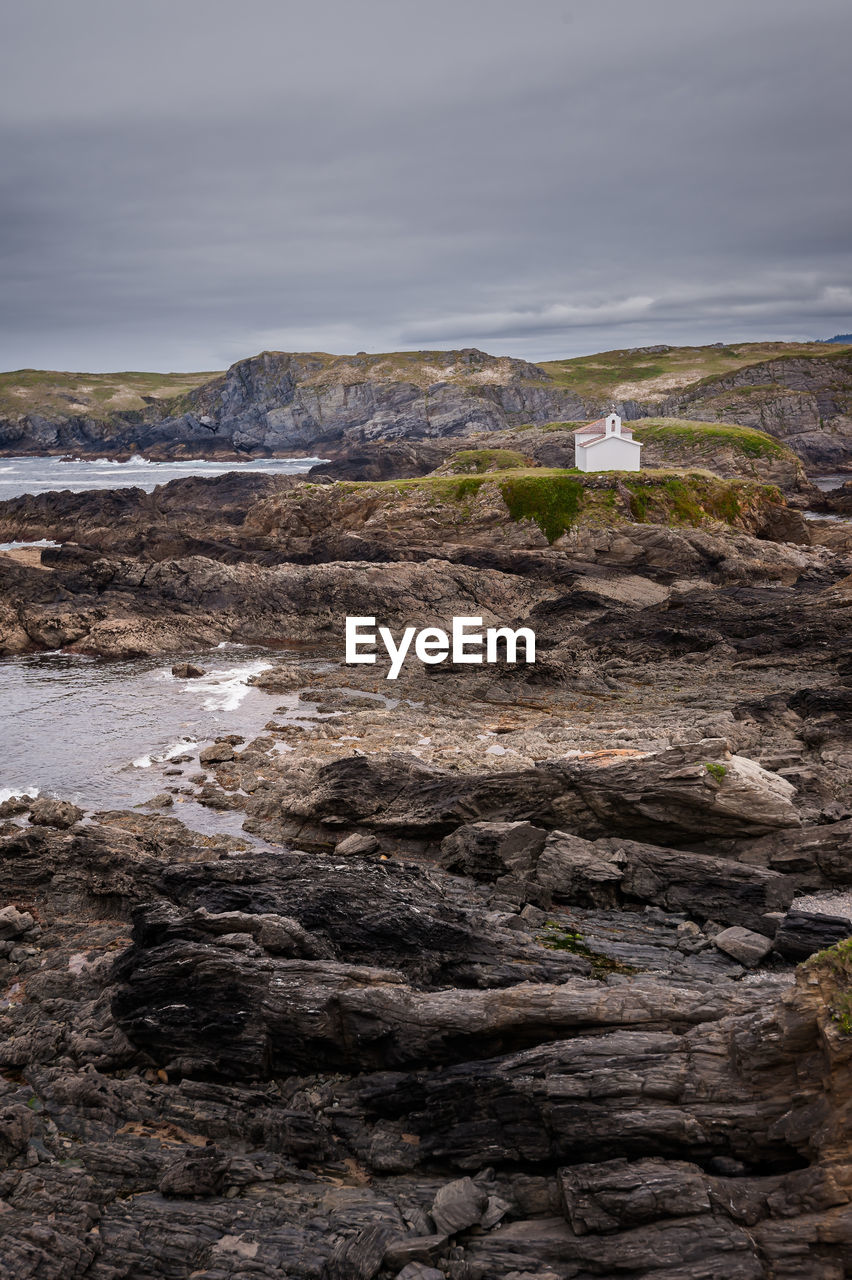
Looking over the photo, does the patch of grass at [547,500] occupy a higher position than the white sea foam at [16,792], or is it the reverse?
the patch of grass at [547,500]

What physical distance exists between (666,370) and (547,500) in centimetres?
13859

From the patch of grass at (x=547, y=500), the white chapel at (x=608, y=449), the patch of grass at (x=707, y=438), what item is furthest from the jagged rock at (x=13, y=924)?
the patch of grass at (x=707, y=438)

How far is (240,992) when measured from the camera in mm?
13086

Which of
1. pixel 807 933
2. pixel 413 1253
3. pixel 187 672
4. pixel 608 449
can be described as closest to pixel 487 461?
pixel 608 449

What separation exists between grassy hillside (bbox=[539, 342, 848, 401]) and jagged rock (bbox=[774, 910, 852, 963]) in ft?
543

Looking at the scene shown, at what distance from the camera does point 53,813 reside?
81.6ft

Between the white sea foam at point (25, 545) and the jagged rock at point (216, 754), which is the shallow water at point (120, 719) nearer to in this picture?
the jagged rock at point (216, 754)

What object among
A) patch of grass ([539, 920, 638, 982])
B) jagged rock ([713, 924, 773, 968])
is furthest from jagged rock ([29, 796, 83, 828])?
jagged rock ([713, 924, 773, 968])

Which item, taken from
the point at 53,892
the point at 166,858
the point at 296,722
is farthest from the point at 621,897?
the point at 296,722

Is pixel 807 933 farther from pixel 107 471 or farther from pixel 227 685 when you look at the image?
pixel 107 471

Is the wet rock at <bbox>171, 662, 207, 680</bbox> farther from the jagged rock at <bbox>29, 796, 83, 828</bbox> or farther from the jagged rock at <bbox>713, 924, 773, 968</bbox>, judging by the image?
the jagged rock at <bbox>713, 924, 773, 968</bbox>

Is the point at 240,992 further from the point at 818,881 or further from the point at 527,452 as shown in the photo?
the point at 527,452

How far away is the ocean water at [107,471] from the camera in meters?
121

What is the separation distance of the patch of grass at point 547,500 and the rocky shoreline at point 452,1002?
2918 cm
